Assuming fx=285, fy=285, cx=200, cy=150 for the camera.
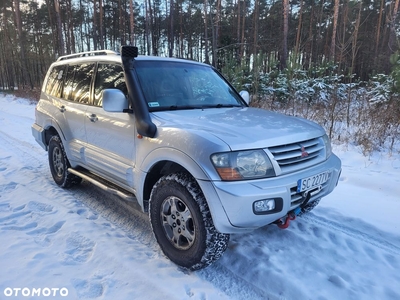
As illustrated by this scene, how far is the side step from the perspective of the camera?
3014mm

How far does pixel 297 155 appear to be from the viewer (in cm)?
238

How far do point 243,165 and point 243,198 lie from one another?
26cm

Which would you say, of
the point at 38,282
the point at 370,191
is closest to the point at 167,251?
the point at 38,282

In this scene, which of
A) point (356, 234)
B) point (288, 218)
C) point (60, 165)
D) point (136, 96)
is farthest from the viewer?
point (60, 165)

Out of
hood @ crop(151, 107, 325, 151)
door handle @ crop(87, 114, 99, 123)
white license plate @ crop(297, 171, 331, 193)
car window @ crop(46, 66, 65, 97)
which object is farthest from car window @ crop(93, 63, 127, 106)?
white license plate @ crop(297, 171, 331, 193)

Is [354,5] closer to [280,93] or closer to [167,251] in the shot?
[280,93]

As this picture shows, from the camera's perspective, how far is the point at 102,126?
328 centimetres

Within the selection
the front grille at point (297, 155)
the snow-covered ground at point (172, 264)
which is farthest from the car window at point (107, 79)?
the front grille at point (297, 155)

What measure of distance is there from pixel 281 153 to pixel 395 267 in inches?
59.6

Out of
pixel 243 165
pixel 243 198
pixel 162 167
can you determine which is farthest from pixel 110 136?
pixel 243 198

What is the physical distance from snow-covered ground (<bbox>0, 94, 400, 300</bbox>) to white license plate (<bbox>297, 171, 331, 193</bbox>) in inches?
28.9

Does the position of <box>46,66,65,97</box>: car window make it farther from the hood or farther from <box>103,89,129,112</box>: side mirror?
the hood

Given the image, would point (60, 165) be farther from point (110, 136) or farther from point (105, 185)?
point (110, 136)

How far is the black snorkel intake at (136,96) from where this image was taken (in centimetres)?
260
